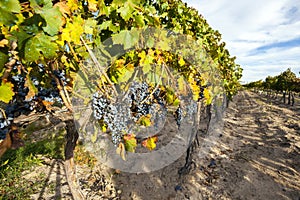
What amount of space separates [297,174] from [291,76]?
16.4 meters

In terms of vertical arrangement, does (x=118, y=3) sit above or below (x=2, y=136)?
above

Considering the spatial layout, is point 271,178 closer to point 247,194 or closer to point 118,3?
point 247,194

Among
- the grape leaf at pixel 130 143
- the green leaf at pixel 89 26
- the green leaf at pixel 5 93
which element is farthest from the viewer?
the grape leaf at pixel 130 143

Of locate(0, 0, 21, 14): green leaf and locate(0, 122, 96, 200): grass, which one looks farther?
locate(0, 122, 96, 200): grass

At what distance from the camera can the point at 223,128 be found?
9.45 metres

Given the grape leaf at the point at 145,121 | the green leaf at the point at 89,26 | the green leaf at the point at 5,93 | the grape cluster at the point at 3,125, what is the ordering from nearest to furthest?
the green leaf at the point at 5,93 < the grape cluster at the point at 3,125 < the green leaf at the point at 89,26 < the grape leaf at the point at 145,121

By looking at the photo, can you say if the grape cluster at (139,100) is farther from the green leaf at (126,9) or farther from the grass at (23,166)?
the grass at (23,166)

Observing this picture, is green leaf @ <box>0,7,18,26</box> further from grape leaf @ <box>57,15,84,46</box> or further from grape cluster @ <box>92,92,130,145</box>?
grape cluster @ <box>92,92,130,145</box>

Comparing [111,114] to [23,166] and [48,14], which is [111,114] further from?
[23,166]

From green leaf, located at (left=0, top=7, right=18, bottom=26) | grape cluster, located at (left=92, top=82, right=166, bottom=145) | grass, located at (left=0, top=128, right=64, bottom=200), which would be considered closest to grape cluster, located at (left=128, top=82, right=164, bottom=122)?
grape cluster, located at (left=92, top=82, right=166, bottom=145)

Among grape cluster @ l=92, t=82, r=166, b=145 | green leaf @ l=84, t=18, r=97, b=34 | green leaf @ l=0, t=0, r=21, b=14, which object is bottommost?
grape cluster @ l=92, t=82, r=166, b=145

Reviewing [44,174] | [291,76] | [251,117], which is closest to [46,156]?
[44,174]

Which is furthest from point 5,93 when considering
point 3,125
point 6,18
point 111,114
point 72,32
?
point 111,114

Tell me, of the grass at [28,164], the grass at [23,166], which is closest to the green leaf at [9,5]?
the grass at [28,164]
